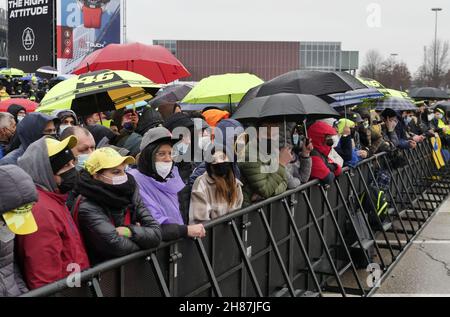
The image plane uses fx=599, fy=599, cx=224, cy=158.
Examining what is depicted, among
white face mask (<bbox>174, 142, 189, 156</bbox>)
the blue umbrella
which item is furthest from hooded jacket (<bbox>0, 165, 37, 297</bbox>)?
the blue umbrella

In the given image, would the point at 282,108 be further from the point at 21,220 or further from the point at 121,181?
the point at 21,220

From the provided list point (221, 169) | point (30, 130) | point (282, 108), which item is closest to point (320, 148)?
point (282, 108)

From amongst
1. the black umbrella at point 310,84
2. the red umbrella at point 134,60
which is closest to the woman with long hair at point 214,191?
the black umbrella at point 310,84

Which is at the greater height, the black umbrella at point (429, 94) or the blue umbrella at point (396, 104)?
the black umbrella at point (429, 94)

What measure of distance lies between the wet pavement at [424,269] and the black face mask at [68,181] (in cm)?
450

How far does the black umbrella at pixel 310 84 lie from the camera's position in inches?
266

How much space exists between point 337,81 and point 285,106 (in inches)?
50.6

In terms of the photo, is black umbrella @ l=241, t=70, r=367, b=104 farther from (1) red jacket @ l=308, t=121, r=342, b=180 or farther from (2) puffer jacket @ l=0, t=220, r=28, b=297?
(2) puffer jacket @ l=0, t=220, r=28, b=297

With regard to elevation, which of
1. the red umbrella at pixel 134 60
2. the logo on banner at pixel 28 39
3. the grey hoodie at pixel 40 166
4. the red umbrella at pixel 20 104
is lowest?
the grey hoodie at pixel 40 166

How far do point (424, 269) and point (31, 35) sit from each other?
2081 centimetres

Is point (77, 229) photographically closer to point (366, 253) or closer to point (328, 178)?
point (328, 178)

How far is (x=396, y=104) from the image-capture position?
10.9 meters

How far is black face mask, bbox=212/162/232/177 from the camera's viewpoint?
4449 mm

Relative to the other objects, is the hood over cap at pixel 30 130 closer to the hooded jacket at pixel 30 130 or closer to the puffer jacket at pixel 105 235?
the hooded jacket at pixel 30 130
